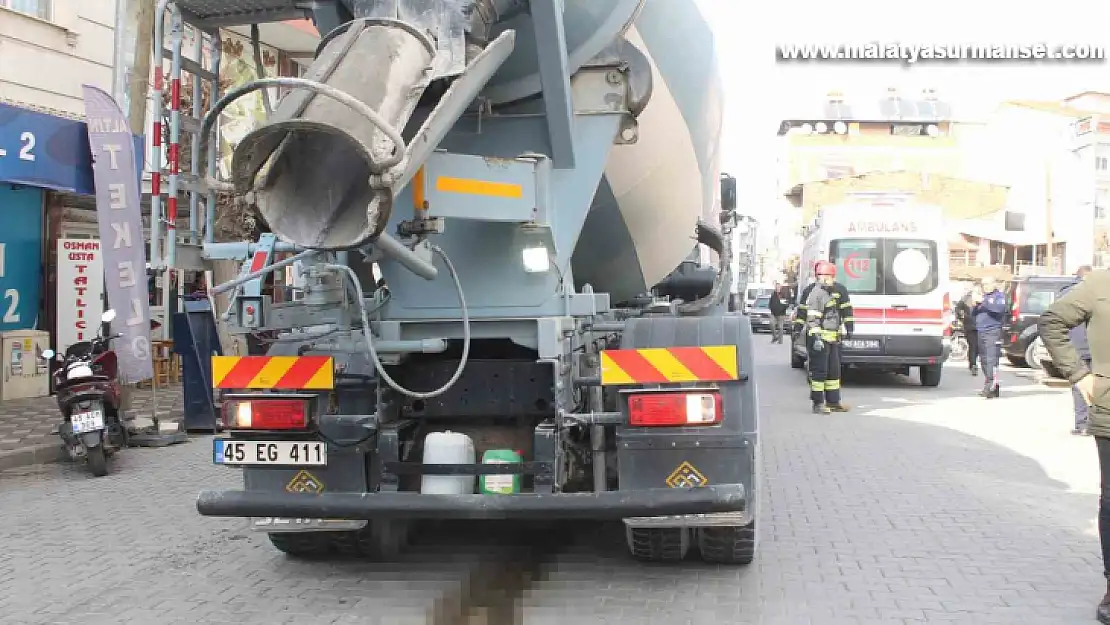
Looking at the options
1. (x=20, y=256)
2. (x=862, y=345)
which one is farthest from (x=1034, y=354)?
(x=20, y=256)

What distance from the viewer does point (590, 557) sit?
5.06m

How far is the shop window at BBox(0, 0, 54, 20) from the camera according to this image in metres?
11.5

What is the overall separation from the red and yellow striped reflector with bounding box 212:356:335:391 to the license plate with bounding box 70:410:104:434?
12.2 ft

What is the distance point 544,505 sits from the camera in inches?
157

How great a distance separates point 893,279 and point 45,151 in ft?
36.5

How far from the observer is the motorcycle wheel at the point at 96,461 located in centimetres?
753

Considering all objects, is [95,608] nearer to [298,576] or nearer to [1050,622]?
[298,576]

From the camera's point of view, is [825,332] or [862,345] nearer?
[825,332]

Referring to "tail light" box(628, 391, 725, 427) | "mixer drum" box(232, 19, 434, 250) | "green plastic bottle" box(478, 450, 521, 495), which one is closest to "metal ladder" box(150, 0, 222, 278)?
"mixer drum" box(232, 19, 434, 250)

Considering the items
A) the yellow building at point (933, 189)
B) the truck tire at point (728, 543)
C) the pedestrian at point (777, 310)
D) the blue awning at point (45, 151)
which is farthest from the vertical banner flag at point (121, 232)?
the yellow building at point (933, 189)

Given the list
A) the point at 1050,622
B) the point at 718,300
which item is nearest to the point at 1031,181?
the point at 718,300

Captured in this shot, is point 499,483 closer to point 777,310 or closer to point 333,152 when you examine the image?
point 333,152

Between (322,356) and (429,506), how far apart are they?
3.12 feet

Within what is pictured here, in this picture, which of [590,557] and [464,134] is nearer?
[464,134]
